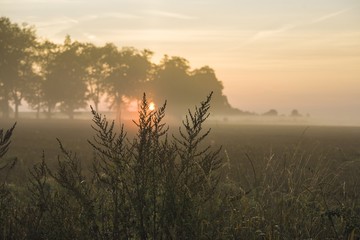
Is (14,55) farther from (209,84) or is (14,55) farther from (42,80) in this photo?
(209,84)

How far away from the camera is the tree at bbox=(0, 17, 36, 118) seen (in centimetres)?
6531

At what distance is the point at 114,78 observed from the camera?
262 feet

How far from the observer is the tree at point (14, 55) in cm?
6531

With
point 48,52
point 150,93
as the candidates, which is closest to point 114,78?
point 150,93

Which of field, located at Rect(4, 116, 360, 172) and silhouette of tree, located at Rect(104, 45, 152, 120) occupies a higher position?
silhouette of tree, located at Rect(104, 45, 152, 120)

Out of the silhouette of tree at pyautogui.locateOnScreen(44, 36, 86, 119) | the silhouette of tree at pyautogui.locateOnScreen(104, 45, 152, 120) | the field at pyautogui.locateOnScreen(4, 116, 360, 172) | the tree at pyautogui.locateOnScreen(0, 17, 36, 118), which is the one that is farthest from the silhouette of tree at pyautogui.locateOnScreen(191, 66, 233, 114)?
the field at pyautogui.locateOnScreen(4, 116, 360, 172)

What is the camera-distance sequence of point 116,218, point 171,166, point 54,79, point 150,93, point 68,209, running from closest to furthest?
point 116,218, point 171,166, point 68,209, point 54,79, point 150,93

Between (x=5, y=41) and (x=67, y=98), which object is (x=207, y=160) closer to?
(x=5, y=41)

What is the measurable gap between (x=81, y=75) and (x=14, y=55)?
15.5 m

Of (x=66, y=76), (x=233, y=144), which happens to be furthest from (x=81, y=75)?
(x=233, y=144)

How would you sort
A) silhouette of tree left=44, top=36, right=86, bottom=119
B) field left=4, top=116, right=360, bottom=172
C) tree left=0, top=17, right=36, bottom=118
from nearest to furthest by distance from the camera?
field left=4, top=116, right=360, bottom=172
tree left=0, top=17, right=36, bottom=118
silhouette of tree left=44, top=36, right=86, bottom=119

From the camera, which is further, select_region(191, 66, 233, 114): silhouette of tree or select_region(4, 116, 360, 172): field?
select_region(191, 66, 233, 114): silhouette of tree

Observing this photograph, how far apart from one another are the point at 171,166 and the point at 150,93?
80.2m

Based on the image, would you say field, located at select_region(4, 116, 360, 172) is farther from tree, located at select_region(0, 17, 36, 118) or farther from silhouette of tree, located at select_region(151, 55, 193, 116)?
silhouette of tree, located at select_region(151, 55, 193, 116)
